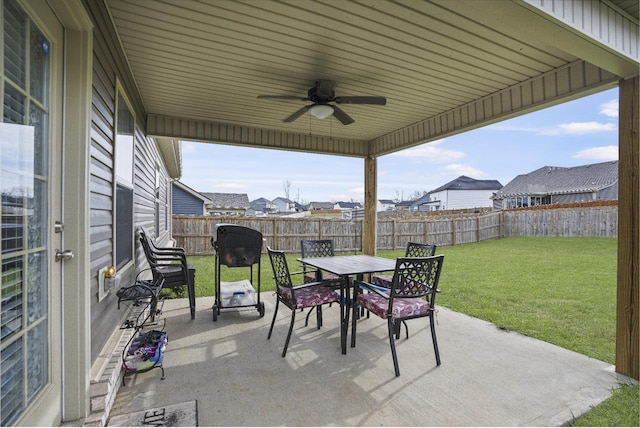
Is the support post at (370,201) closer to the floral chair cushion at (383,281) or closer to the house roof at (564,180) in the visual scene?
the floral chair cushion at (383,281)

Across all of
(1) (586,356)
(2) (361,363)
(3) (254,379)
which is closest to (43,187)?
(3) (254,379)

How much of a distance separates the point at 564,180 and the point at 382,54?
22476mm

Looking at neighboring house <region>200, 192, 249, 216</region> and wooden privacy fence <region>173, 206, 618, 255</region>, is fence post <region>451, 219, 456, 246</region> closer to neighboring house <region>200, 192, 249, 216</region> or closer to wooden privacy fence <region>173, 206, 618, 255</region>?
wooden privacy fence <region>173, 206, 618, 255</region>

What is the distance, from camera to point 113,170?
275 cm

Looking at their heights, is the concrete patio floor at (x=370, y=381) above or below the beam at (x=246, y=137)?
below

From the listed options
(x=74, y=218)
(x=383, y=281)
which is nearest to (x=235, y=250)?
(x=383, y=281)

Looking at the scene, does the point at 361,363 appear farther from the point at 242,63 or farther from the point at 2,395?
the point at 242,63

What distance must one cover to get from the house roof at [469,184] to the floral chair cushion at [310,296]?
90.8 feet

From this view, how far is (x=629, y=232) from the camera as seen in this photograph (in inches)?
100.0

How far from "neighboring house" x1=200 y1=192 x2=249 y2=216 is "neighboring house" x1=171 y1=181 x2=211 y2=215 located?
4.72m

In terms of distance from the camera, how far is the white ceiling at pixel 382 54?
2.06 metres

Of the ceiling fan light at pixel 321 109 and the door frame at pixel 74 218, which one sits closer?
the door frame at pixel 74 218

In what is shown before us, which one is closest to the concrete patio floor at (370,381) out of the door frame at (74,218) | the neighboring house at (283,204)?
the door frame at (74,218)

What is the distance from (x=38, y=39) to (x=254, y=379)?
7.99ft
